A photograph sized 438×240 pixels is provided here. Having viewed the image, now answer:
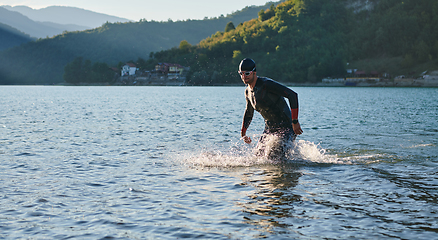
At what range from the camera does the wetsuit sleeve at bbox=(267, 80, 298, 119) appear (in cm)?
1005

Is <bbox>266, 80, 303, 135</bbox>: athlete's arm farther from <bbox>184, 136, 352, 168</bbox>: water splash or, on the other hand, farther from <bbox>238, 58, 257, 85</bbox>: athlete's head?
<bbox>184, 136, 352, 168</bbox>: water splash

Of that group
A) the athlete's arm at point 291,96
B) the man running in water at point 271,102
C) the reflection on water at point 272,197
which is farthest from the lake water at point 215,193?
the athlete's arm at point 291,96

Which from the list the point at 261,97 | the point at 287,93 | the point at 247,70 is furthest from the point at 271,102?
the point at 247,70

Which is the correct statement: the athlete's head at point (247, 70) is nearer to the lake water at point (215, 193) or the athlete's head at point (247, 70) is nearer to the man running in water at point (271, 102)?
the man running in water at point (271, 102)

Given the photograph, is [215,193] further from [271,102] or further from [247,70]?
[247,70]

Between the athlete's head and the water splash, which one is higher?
the athlete's head

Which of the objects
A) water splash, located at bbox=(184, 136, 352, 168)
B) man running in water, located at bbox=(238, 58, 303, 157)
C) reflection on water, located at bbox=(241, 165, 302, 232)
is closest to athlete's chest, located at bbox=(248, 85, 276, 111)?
Result: man running in water, located at bbox=(238, 58, 303, 157)

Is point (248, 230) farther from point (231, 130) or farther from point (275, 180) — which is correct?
point (231, 130)

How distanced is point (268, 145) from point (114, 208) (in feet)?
18.5

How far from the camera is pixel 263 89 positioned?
35.2 feet

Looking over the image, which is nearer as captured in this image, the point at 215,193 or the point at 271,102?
the point at 215,193

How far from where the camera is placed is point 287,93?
10266mm

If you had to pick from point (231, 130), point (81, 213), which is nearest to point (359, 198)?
point (81, 213)

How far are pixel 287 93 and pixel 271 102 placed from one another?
78cm
